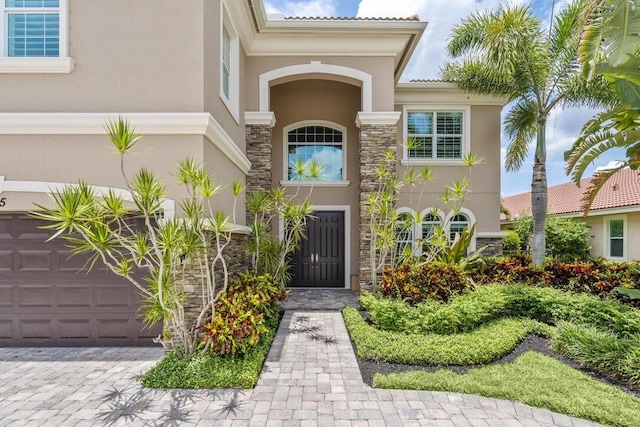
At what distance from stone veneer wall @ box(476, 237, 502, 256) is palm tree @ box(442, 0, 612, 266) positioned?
1.67m

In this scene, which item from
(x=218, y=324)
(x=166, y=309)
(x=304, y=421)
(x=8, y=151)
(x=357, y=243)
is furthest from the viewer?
(x=357, y=243)

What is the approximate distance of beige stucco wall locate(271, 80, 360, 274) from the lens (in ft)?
36.1

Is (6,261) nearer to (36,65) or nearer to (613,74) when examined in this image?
(36,65)

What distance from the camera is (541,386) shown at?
4.50 meters

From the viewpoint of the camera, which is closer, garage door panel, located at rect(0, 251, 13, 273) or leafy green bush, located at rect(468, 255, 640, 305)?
garage door panel, located at rect(0, 251, 13, 273)

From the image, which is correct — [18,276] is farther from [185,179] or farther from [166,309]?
[185,179]

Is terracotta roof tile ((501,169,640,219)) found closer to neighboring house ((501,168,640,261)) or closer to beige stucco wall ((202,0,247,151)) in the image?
neighboring house ((501,168,640,261))

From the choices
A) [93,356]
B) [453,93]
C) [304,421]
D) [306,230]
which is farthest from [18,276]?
[453,93]

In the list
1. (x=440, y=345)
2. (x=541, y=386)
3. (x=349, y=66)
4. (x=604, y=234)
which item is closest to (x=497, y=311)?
(x=440, y=345)

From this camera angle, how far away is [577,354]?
545 centimetres

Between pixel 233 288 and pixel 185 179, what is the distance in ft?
8.67

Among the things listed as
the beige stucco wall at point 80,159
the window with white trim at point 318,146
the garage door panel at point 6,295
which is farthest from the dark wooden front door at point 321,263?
the garage door panel at point 6,295

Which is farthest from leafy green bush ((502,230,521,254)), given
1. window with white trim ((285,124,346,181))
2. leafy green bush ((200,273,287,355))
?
leafy green bush ((200,273,287,355))

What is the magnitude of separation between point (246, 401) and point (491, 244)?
33.9 ft
